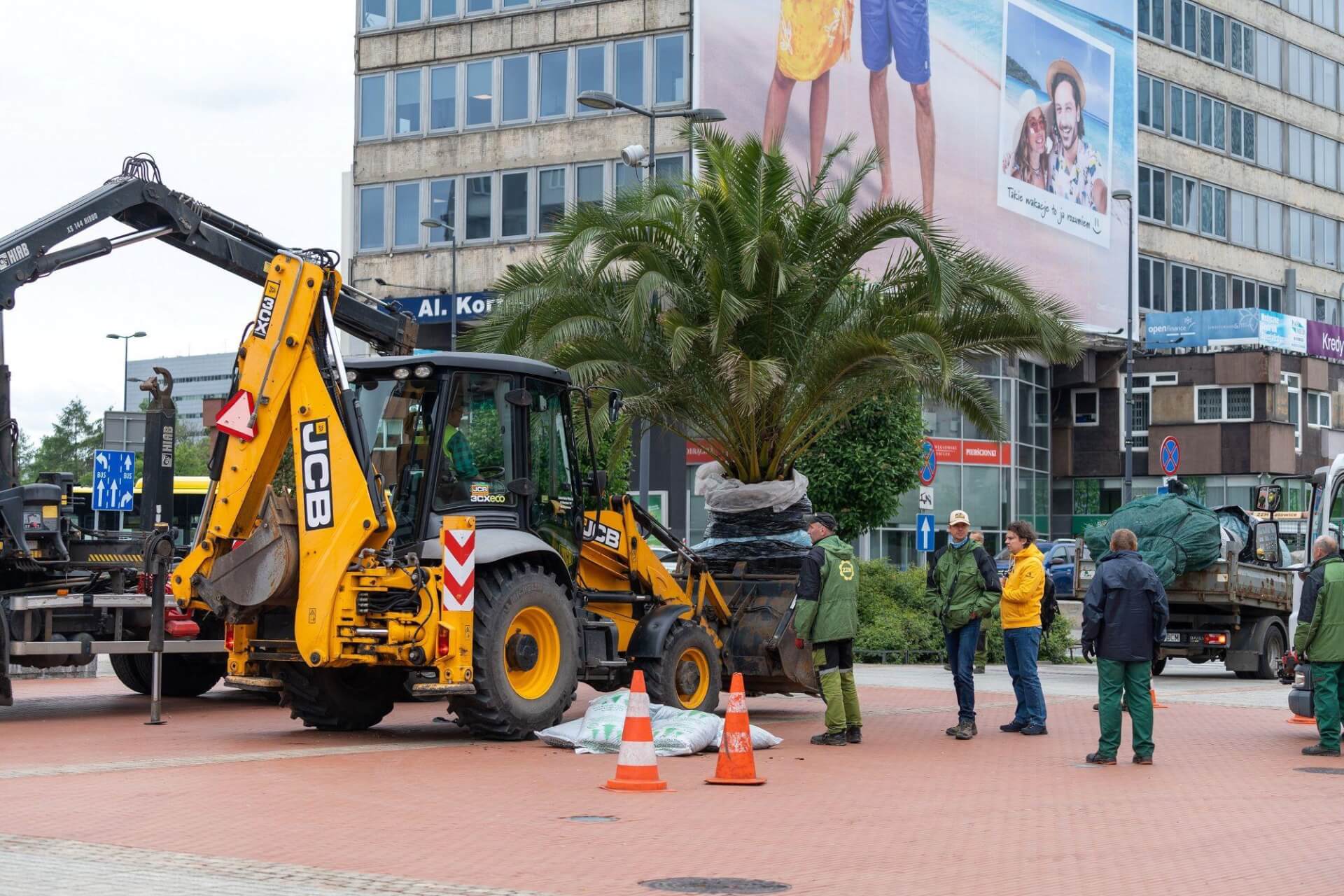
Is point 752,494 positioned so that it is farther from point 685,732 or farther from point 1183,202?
point 1183,202

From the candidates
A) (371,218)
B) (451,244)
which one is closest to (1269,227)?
(451,244)

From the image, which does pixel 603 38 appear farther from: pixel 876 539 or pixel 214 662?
pixel 214 662

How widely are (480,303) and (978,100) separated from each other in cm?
1631

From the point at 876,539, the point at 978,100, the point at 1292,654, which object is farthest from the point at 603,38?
the point at 1292,654

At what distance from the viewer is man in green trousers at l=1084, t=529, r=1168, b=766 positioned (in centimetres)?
1341

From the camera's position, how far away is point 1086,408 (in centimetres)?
6022

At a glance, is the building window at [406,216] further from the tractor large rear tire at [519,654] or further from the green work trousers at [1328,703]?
the green work trousers at [1328,703]

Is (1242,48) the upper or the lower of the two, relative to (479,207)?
upper

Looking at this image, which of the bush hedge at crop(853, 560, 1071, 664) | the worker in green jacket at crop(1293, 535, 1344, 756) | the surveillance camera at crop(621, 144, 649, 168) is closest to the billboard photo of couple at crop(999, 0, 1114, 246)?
the surveillance camera at crop(621, 144, 649, 168)

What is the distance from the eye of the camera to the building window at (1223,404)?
57.0 meters

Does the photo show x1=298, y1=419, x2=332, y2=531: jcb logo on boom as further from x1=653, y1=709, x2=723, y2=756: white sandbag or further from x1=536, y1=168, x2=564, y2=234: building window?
x1=536, y1=168, x2=564, y2=234: building window

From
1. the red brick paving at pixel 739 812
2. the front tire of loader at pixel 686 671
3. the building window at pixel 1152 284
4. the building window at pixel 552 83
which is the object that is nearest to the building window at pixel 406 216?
the building window at pixel 552 83

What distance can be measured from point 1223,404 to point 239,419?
48623 millimetres

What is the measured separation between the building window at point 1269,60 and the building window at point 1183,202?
22.9 ft
